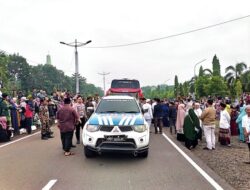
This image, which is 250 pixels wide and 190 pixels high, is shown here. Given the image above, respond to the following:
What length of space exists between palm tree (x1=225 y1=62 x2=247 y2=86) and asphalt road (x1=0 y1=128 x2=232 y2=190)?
6055 cm

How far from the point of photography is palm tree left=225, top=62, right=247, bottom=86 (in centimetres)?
6925

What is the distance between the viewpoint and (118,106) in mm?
→ 11758

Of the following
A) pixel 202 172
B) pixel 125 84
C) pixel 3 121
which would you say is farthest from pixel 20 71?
pixel 202 172

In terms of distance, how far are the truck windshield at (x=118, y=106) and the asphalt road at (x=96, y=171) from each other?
1385 millimetres

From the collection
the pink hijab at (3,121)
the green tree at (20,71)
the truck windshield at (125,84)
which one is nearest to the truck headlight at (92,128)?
the pink hijab at (3,121)

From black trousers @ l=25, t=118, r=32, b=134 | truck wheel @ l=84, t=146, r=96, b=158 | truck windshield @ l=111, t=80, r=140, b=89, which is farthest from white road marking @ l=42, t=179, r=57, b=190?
truck windshield @ l=111, t=80, r=140, b=89

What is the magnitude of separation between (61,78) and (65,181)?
128829 millimetres

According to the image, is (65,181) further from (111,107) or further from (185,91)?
(185,91)

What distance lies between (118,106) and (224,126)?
4539 mm

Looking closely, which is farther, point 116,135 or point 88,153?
point 88,153

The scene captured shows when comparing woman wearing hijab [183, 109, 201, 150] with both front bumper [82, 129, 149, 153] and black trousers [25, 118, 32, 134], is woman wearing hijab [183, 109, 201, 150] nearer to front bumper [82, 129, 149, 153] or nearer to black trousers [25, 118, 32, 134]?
front bumper [82, 129, 149, 153]

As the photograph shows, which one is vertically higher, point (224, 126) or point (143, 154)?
point (224, 126)

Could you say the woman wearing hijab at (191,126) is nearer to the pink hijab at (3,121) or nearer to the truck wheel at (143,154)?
the truck wheel at (143,154)

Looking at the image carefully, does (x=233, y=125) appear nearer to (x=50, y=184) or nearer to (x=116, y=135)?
(x=116, y=135)
